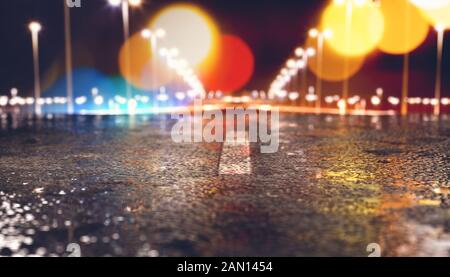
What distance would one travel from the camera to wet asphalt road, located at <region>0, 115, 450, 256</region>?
5930mm

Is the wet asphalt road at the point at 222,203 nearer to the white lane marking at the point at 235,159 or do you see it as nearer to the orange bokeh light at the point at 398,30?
the white lane marking at the point at 235,159

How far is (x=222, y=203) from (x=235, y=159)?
530 cm

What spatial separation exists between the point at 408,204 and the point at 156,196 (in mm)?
3472

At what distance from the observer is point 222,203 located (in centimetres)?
805

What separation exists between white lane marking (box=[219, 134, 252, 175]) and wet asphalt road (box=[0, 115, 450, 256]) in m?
0.23

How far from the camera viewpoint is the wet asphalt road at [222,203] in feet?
19.5

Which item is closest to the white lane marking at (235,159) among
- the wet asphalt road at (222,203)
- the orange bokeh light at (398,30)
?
the wet asphalt road at (222,203)

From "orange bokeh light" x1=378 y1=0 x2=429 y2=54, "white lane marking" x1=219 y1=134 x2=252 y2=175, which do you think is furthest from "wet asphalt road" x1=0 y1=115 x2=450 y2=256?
"orange bokeh light" x1=378 y1=0 x2=429 y2=54

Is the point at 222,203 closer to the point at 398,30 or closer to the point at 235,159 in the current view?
the point at 235,159

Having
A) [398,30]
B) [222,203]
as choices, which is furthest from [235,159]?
[398,30]

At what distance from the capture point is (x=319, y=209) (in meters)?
7.62

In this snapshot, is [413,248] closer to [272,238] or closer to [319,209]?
[272,238]

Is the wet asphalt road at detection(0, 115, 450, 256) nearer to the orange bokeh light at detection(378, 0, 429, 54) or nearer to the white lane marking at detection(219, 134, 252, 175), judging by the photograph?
the white lane marking at detection(219, 134, 252, 175)
